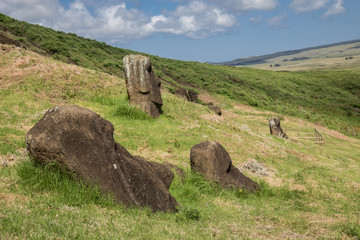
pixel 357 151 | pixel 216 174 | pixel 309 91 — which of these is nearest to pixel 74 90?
pixel 216 174

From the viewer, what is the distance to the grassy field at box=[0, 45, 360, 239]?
5957 mm

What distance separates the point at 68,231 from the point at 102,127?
323 cm

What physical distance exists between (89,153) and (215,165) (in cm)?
575

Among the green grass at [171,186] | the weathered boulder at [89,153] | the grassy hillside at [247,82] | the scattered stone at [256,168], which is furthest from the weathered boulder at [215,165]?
the grassy hillside at [247,82]

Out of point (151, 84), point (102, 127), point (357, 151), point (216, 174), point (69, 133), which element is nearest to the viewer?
point (69, 133)

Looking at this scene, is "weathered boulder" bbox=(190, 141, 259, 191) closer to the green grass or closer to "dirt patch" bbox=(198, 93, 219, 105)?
the green grass

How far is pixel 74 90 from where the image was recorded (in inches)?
843

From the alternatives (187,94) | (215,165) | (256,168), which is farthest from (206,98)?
(215,165)

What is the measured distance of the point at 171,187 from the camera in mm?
10555

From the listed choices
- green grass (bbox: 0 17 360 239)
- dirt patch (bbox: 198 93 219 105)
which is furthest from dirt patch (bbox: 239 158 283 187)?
dirt patch (bbox: 198 93 219 105)

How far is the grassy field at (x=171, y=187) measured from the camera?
596 centimetres

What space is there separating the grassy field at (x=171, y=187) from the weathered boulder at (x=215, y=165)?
39 centimetres

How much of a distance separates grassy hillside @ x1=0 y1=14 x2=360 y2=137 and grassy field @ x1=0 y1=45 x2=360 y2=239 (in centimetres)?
1364

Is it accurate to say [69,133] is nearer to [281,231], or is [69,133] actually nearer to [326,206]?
[281,231]
